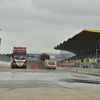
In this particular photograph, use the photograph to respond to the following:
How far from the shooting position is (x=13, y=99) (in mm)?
7375

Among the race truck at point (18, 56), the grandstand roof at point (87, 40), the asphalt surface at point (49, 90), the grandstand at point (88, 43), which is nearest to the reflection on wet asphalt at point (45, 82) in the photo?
the asphalt surface at point (49, 90)

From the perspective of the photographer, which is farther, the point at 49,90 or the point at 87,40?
the point at 87,40

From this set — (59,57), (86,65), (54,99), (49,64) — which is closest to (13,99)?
(54,99)

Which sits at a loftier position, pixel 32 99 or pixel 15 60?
pixel 15 60

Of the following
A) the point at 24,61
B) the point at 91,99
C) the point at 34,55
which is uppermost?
the point at 34,55

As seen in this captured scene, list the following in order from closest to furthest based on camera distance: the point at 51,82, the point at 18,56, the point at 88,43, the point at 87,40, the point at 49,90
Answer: the point at 49,90
the point at 51,82
the point at 18,56
the point at 87,40
the point at 88,43

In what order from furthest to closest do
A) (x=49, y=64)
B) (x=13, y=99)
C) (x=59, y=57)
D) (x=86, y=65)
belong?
1. (x=59, y=57)
2. (x=49, y=64)
3. (x=86, y=65)
4. (x=13, y=99)

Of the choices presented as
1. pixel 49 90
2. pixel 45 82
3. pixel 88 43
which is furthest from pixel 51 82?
pixel 88 43

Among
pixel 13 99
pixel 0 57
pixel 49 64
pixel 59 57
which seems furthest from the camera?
pixel 59 57

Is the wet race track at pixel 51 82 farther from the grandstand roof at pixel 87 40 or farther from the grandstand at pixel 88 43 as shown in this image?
the grandstand roof at pixel 87 40

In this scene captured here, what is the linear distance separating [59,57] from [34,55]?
1751cm

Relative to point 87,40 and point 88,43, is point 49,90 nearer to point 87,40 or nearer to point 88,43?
point 87,40

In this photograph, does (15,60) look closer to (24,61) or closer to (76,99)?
(24,61)

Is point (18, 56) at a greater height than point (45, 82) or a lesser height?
greater
